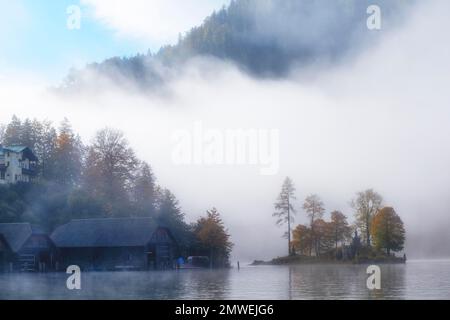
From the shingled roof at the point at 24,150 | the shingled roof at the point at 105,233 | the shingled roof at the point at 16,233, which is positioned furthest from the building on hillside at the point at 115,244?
the shingled roof at the point at 24,150

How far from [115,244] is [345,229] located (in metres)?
9.66

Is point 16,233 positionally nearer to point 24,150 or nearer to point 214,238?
point 24,150

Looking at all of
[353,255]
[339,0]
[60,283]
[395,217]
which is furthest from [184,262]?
[339,0]

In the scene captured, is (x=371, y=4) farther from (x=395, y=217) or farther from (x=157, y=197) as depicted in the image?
(x=157, y=197)

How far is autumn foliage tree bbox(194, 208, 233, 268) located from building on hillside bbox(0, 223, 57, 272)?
620 centimetres

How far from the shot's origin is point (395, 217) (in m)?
15.1

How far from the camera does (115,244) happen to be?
22750mm

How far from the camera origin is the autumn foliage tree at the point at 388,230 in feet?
49.0

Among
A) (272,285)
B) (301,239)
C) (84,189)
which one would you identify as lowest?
(272,285)

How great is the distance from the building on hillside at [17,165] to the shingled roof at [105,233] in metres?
1.97

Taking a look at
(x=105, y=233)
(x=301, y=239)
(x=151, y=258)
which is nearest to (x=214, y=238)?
(x=301, y=239)

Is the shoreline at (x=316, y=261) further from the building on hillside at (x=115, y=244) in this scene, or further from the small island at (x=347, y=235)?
the building on hillside at (x=115, y=244)

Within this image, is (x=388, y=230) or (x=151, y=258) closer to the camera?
(x=388, y=230)

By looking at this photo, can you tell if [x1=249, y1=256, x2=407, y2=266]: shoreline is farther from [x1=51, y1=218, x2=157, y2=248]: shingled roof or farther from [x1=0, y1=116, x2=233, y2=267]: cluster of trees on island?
[x1=51, y1=218, x2=157, y2=248]: shingled roof
